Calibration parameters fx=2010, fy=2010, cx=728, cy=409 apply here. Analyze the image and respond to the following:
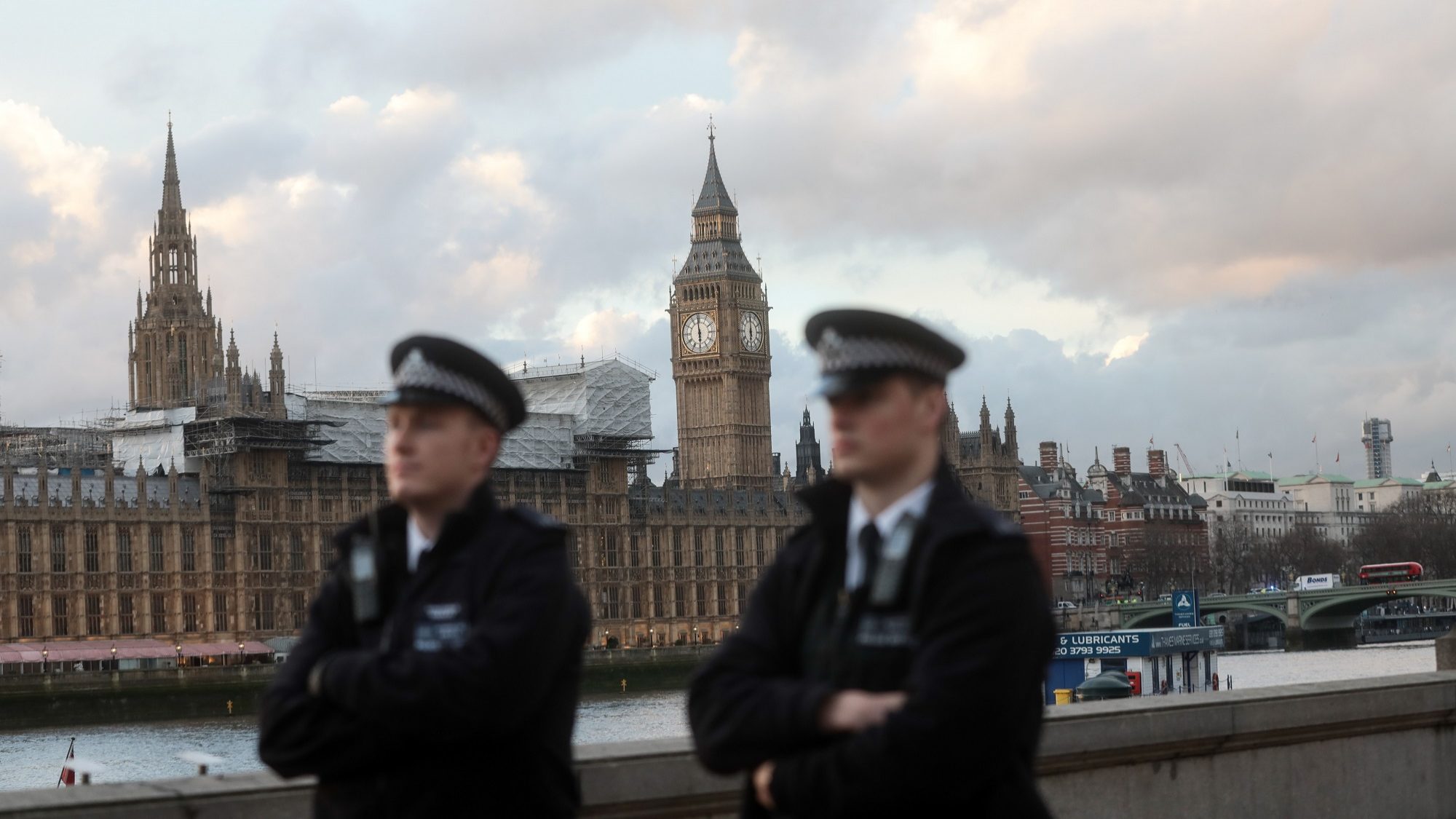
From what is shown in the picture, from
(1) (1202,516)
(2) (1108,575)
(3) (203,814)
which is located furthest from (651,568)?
(3) (203,814)

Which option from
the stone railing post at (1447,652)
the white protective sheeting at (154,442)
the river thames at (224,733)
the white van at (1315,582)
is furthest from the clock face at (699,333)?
the stone railing post at (1447,652)

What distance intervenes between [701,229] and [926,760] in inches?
3817

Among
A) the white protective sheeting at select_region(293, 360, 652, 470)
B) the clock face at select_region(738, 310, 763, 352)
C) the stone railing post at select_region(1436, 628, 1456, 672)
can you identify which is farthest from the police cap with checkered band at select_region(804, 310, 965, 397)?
the clock face at select_region(738, 310, 763, 352)

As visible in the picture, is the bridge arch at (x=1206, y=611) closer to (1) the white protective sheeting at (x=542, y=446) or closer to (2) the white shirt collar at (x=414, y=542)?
(1) the white protective sheeting at (x=542, y=446)

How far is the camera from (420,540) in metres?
3.66

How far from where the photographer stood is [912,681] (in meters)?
2.99

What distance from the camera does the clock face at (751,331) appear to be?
97.6m

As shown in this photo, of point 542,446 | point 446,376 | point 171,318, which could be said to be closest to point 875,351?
point 446,376

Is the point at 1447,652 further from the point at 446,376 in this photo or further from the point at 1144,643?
the point at 1144,643

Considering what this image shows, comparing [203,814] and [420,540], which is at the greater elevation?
[420,540]

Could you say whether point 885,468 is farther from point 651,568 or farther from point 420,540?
point 651,568

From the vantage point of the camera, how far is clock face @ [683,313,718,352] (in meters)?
97.4

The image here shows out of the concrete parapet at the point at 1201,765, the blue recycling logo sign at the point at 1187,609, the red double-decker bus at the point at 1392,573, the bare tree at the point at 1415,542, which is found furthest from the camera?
the bare tree at the point at 1415,542

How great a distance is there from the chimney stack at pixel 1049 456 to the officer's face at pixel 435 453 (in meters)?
117
